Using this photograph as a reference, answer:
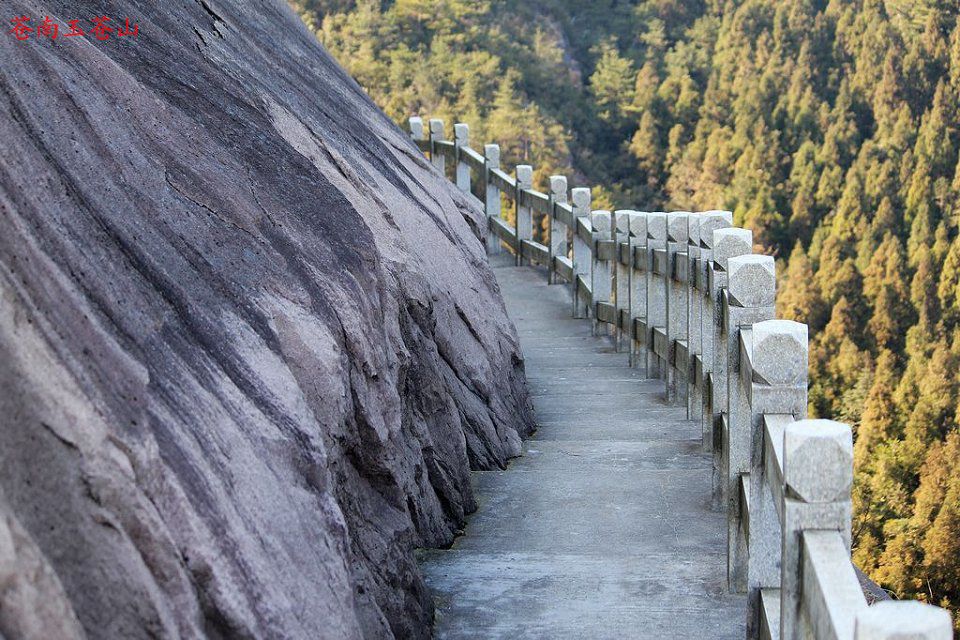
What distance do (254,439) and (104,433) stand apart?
28.9 inches

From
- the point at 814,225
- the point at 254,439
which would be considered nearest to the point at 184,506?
the point at 254,439

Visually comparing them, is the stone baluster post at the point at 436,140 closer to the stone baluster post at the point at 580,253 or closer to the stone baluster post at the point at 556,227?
the stone baluster post at the point at 556,227

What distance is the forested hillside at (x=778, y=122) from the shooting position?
126ft

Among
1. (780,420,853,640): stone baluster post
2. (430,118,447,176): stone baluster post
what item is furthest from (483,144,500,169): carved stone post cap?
(780,420,853,640): stone baluster post

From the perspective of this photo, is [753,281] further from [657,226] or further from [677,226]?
[657,226]

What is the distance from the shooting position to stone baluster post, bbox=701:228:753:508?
5.64m

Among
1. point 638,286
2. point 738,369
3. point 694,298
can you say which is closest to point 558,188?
point 638,286

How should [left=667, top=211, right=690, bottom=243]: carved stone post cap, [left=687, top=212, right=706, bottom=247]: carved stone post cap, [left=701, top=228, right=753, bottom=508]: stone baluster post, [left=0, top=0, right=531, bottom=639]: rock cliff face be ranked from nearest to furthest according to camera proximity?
[left=0, top=0, right=531, bottom=639]: rock cliff face < [left=701, top=228, right=753, bottom=508]: stone baluster post < [left=687, top=212, right=706, bottom=247]: carved stone post cap < [left=667, top=211, right=690, bottom=243]: carved stone post cap

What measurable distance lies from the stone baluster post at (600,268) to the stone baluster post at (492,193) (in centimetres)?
364

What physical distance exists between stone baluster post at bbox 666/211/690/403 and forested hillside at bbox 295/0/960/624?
25.1 m

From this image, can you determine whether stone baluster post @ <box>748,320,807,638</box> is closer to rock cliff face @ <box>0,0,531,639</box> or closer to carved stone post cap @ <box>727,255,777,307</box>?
carved stone post cap @ <box>727,255,777,307</box>

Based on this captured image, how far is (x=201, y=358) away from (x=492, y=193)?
36.0 ft

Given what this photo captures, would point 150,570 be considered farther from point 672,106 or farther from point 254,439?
point 672,106

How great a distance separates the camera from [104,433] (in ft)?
9.22
